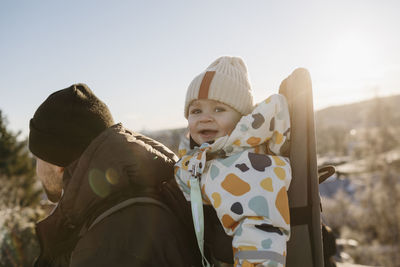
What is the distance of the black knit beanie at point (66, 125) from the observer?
192cm

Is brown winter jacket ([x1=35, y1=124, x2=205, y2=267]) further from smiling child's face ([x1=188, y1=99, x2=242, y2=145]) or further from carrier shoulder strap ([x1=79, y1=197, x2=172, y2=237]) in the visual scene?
smiling child's face ([x1=188, y1=99, x2=242, y2=145])

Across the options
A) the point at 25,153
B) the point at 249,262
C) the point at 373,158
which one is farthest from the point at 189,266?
the point at 373,158

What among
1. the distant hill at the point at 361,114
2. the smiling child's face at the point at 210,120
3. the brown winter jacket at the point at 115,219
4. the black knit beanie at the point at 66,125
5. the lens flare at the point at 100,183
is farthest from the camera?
the distant hill at the point at 361,114

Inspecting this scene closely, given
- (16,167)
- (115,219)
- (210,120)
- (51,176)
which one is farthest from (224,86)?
(16,167)

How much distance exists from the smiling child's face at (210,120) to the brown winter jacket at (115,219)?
0.41m

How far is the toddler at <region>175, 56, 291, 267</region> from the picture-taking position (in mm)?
1441

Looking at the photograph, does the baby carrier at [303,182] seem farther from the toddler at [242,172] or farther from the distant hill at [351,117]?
the distant hill at [351,117]

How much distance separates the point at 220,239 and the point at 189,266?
0.69 feet

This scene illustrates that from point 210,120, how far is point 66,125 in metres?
0.95

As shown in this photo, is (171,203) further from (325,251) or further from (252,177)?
(325,251)

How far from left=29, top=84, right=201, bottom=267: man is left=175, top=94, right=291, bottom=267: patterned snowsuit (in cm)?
25

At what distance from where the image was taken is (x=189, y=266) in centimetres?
155

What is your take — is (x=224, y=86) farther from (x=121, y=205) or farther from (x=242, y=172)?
(x=121, y=205)

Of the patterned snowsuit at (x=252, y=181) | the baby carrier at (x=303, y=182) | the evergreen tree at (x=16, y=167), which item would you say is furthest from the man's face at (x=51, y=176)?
the evergreen tree at (x=16, y=167)
